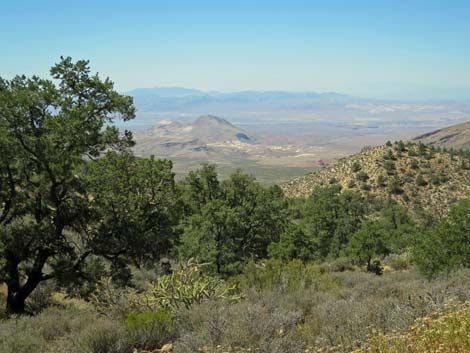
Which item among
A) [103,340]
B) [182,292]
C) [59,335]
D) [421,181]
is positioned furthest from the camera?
[421,181]

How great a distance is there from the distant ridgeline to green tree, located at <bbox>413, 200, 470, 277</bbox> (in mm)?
31875

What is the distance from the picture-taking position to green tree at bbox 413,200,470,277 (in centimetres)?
2112

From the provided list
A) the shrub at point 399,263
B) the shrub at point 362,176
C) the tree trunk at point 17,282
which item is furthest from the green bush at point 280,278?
the shrub at point 362,176

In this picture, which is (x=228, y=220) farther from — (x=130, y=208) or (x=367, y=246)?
(x=367, y=246)

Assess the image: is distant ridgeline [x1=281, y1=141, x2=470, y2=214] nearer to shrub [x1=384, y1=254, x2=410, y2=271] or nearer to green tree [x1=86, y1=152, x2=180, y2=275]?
shrub [x1=384, y1=254, x2=410, y2=271]

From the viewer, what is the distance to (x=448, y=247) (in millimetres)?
22078

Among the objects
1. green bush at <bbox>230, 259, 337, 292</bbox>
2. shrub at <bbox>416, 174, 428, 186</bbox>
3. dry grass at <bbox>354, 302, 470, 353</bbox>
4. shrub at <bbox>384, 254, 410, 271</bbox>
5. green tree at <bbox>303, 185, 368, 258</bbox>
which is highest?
dry grass at <bbox>354, 302, 470, 353</bbox>

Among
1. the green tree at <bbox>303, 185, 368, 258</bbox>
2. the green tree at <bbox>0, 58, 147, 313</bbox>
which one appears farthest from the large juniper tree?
the green tree at <bbox>303, 185, 368, 258</bbox>

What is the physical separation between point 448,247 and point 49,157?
19.3 meters

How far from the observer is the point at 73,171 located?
1345 centimetres

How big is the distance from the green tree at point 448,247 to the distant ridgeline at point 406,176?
3187 centimetres

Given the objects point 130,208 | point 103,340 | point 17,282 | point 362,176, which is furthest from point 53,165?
point 362,176

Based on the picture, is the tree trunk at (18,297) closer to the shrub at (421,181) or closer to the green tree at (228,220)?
the green tree at (228,220)

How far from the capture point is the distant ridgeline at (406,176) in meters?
57.0
